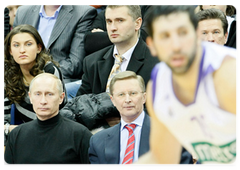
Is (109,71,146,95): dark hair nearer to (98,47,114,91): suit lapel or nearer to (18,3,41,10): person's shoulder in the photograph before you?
(98,47,114,91): suit lapel

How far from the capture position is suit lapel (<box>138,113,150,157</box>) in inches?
75.9

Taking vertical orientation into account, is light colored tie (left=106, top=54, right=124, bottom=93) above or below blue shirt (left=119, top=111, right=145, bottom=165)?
above

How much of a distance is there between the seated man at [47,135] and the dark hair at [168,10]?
1.76 ft

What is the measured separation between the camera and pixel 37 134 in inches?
81.7

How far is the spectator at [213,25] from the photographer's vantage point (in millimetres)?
1910

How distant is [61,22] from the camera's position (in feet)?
8.32

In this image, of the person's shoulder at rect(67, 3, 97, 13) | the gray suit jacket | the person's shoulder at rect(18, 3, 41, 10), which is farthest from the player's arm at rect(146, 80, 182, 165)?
the person's shoulder at rect(18, 3, 41, 10)

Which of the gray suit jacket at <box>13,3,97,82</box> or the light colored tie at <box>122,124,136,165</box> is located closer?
the light colored tie at <box>122,124,136,165</box>

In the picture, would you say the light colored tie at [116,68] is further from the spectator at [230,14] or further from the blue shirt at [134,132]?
the spectator at [230,14]

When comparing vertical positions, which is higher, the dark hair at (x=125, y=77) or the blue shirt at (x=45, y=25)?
the blue shirt at (x=45, y=25)

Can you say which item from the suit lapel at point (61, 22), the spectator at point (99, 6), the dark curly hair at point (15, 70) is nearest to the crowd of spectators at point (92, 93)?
the dark curly hair at point (15, 70)

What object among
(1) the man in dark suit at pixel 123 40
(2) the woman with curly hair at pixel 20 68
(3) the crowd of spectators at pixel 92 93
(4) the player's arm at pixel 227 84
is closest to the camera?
(4) the player's arm at pixel 227 84

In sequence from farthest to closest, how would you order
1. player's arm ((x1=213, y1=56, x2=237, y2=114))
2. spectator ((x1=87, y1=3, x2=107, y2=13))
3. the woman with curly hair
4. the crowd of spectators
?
1. spectator ((x1=87, y1=3, x2=107, y2=13))
2. the woman with curly hair
3. the crowd of spectators
4. player's arm ((x1=213, y1=56, x2=237, y2=114))

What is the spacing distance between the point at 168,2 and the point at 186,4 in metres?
0.09
